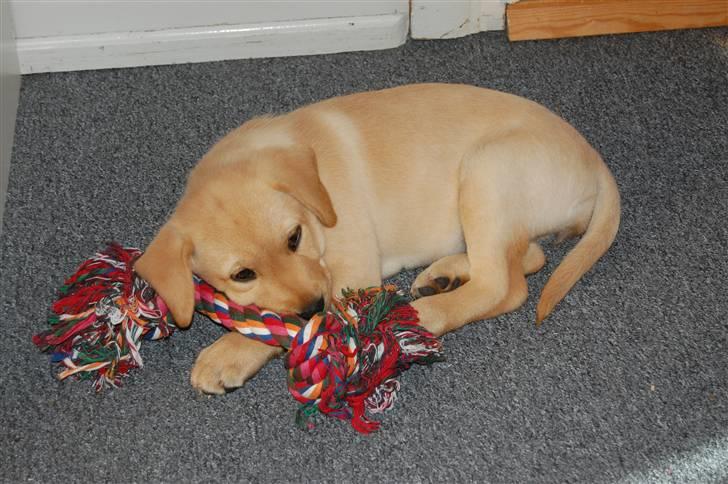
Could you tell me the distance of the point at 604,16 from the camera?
357 centimetres

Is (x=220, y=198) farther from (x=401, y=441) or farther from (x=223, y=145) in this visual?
(x=401, y=441)

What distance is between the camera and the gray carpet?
7.51ft

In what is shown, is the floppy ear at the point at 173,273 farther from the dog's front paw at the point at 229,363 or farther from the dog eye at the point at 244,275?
the dog's front paw at the point at 229,363

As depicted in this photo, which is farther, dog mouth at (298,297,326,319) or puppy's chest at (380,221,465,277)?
puppy's chest at (380,221,465,277)

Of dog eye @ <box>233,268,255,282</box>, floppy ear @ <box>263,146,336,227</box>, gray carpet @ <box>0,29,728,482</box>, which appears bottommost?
gray carpet @ <box>0,29,728,482</box>

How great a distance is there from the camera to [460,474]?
7.35 feet

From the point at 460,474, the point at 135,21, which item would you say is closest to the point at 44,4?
the point at 135,21

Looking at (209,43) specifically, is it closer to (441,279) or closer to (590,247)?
(441,279)

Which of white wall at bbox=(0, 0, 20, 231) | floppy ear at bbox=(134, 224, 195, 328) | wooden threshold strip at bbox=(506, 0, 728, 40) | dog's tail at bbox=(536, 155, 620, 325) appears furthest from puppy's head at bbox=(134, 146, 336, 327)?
wooden threshold strip at bbox=(506, 0, 728, 40)

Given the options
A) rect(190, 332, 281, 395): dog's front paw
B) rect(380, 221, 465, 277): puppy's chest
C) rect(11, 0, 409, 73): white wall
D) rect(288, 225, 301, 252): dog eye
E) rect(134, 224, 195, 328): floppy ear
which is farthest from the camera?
rect(11, 0, 409, 73): white wall

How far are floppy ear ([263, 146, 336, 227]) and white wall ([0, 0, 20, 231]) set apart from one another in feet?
4.15

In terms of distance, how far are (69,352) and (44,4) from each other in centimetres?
161

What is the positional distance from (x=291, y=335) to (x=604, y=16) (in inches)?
82.3

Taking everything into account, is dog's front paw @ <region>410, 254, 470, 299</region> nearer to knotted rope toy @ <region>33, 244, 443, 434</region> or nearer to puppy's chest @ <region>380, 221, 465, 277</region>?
puppy's chest @ <region>380, 221, 465, 277</region>
